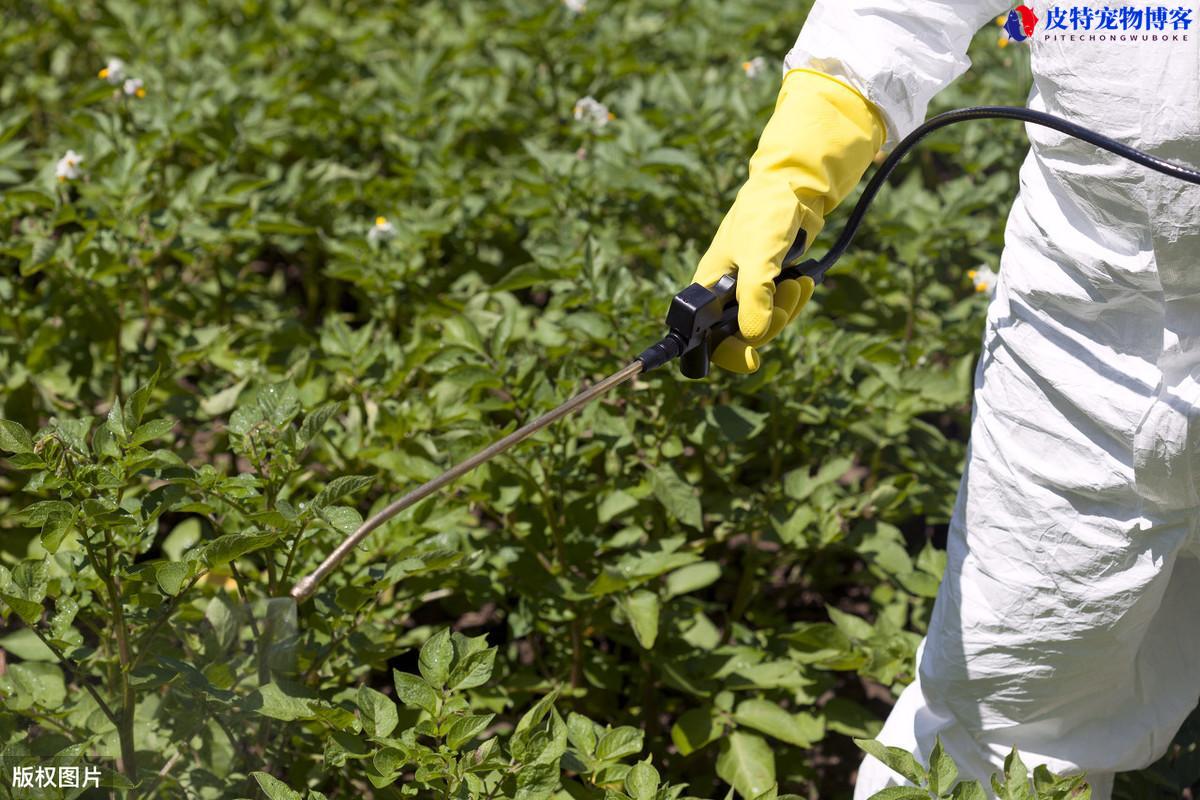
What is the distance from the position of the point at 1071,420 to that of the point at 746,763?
756 millimetres

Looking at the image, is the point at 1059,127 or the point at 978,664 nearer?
the point at 1059,127

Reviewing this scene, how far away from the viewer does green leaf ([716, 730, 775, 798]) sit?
1.86m

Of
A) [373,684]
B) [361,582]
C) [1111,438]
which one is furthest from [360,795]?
[1111,438]

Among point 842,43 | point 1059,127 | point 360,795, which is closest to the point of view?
point 1059,127

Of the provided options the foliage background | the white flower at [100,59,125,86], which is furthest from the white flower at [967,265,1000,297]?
the white flower at [100,59,125,86]

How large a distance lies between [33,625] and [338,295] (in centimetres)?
159

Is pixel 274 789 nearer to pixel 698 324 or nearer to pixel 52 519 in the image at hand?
pixel 52 519

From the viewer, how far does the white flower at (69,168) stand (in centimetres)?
244

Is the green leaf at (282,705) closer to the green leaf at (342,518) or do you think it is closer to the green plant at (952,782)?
the green leaf at (342,518)

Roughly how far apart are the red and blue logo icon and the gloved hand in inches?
7.2

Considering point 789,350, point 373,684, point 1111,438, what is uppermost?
point 1111,438

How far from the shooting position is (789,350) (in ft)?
7.20

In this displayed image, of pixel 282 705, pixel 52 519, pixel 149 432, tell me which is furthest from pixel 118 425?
pixel 282 705

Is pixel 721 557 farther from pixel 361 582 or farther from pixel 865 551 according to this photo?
pixel 361 582
